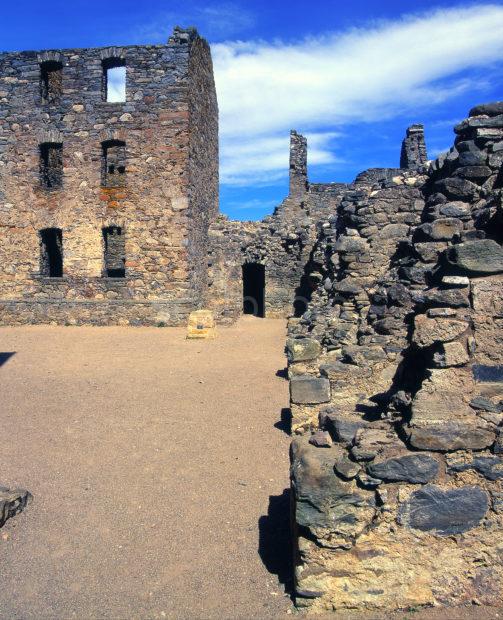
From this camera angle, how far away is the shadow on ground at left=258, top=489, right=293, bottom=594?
157 inches

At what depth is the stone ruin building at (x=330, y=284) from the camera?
10.8 feet

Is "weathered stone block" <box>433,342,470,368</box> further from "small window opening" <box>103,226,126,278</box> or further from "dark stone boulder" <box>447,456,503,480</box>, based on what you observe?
"small window opening" <box>103,226,126,278</box>

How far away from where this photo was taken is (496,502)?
3283 mm

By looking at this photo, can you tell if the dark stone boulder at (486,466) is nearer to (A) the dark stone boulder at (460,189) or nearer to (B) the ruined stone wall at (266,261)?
(A) the dark stone boulder at (460,189)

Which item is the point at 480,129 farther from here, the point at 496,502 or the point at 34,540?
the point at 34,540

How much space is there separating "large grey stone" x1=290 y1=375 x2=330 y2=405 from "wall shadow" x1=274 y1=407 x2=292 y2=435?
74 centimetres

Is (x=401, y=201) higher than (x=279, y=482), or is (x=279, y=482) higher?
(x=401, y=201)

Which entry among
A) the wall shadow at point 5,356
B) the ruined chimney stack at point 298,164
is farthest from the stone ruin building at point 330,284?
the ruined chimney stack at point 298,164

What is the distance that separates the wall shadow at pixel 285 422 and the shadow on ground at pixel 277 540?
1.73m

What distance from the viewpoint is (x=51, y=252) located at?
18.2 meters

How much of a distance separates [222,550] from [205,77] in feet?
59.4

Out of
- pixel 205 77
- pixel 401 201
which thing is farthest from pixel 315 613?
pixel 205 77

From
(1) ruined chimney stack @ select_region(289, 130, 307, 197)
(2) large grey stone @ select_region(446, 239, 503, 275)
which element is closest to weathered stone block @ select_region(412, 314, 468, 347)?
(2) large grey stone @ select_region(446, 239, 503, 275)

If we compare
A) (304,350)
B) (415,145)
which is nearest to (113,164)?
(415,145)
